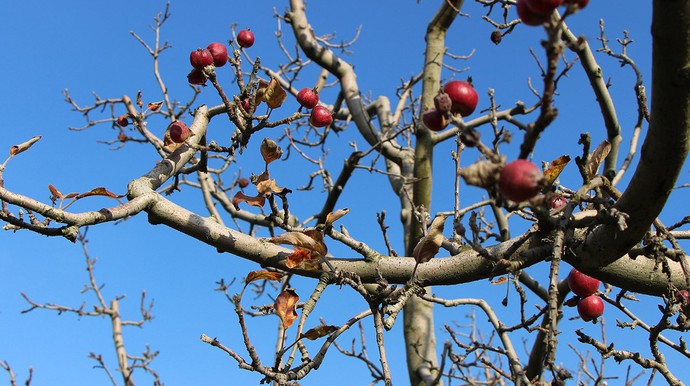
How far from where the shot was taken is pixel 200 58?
7.18 feet

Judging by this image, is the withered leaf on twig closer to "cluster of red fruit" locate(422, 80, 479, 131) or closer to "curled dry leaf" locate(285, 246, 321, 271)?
"curled dry leaf" locate(285, 246, 321, 271)

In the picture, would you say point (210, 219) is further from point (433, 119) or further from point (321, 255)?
point (433, 119)

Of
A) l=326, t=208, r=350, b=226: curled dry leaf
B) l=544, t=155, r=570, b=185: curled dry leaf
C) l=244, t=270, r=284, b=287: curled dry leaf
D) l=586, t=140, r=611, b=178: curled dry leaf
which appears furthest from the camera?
l=326, t=208, r=350, b=226: curled dry leaf

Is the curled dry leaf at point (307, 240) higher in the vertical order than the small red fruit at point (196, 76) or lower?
lower

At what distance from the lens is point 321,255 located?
1.85 meters

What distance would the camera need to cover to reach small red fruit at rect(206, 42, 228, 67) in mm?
2285

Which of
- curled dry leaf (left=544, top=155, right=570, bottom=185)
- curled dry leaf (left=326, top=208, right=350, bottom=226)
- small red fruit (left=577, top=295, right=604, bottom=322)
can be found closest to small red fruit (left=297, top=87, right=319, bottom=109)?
curled dry leaf (left=326, top=208, right=350, bottom=226)

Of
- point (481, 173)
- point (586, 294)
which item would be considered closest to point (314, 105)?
point (586, 294)

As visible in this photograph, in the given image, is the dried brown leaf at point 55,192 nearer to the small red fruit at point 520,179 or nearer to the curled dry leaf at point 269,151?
the curled dry leaf at point 269,151

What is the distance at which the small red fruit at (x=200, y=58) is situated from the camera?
2.19 metres

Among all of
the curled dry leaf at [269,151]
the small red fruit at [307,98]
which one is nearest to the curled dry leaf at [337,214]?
the curled dry leaf at [269,151]

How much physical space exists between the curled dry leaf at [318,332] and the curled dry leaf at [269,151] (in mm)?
635

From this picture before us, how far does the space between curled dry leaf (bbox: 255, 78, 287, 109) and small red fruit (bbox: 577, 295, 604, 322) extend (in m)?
1.46

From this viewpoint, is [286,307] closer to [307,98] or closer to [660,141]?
[307,98]
